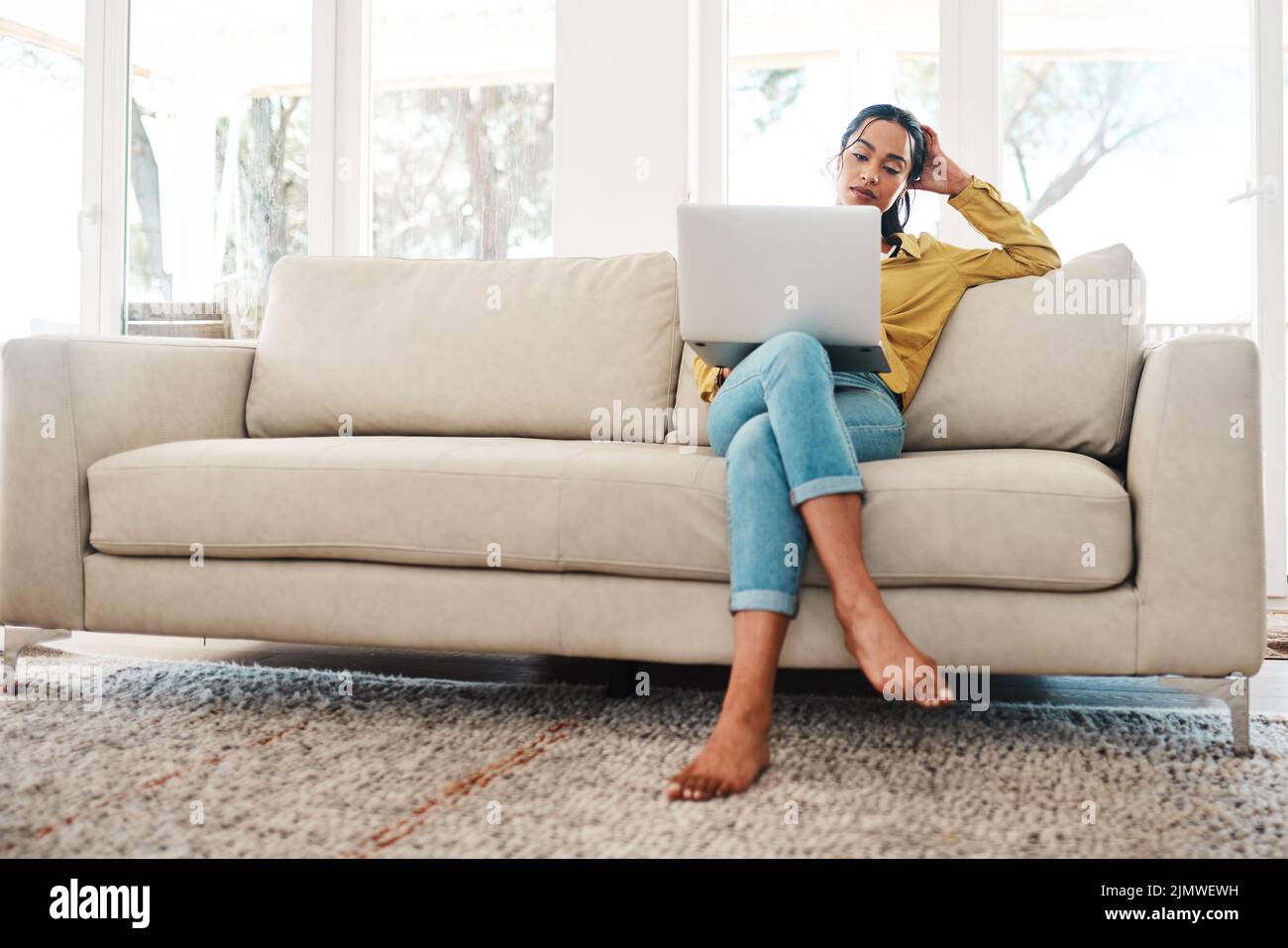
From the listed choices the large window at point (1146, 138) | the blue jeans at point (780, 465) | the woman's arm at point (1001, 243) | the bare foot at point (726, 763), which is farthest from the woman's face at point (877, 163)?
the large window at point (1146, 138)

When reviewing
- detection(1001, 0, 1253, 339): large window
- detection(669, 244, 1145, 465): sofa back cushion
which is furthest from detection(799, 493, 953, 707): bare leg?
detection(1001, 0, 1253, 339): large window

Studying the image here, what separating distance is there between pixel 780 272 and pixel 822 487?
345 millimetres

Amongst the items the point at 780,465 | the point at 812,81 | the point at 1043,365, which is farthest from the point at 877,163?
the point at 812,81

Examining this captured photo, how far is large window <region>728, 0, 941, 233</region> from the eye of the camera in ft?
10.2

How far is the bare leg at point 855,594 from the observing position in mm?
1271

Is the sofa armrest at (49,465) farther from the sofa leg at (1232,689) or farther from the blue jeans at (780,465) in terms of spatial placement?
the sofa leg at (1232,689)

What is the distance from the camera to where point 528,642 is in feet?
5.04

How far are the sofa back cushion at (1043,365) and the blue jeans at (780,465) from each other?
426 mm

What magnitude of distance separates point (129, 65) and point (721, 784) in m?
3.77

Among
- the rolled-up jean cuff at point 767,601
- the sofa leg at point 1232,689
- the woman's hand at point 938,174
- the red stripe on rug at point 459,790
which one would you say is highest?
the woman's hand at point 938,174

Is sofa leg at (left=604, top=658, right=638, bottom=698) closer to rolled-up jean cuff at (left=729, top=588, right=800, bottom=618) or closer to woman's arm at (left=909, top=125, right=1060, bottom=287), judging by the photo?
rolled-up jean cuff at (left=729, top=588, right=800, bottom=618)

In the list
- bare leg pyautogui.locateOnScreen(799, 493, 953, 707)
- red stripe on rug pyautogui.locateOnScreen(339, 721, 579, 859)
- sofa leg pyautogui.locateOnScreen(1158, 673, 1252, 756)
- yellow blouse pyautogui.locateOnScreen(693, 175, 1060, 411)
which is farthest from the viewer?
yellow blouse pyautogui.locateOnScreen(693, 175, 1060, 411)
